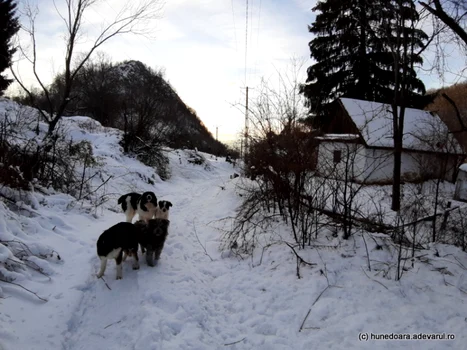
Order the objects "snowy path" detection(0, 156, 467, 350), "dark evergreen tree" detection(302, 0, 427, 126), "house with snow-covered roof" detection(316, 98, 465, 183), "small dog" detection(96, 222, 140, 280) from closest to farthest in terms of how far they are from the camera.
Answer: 1. "snowy path" detection(0, 156, 467, 350)
2. "small dog" detection(96, 222, 140, 280)
3. "house with snow-covered roof" detection(316, 98, 465, 183)
4. "dark evergreen tree" detection(302, 0, 427, 126)

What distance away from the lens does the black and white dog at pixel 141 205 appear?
19.6ft

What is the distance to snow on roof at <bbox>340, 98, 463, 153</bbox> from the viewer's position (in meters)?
17.2

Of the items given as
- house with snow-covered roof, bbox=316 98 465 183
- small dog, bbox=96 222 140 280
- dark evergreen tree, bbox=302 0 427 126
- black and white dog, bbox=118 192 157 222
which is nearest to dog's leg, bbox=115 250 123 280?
small dog, bbox=96 222 140 280

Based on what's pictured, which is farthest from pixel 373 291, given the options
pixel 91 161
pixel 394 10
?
Answer: pixel 394 10

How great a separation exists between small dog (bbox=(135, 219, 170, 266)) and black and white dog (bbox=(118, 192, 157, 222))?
1.22 metres

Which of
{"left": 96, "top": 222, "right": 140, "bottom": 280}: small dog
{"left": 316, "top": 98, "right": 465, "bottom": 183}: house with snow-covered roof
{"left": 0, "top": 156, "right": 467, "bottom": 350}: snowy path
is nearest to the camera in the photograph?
{"left": 0, "top": 156, "right": 467, "bottom": 350}: snowy path

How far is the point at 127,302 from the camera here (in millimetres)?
3629

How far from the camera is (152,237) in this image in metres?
4.51

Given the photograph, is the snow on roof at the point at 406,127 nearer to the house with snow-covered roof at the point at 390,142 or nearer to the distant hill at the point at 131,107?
the house with snow-covered roof at the point at 390,142

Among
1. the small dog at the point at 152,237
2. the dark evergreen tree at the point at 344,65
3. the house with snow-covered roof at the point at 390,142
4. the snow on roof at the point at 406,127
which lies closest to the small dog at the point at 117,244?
the small dog at the point at 152,237

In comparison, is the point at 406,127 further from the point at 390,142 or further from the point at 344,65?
the point at 344,65

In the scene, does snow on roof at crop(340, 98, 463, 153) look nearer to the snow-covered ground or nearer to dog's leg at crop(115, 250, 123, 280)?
the snow-covered ground

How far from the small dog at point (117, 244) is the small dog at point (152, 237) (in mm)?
200

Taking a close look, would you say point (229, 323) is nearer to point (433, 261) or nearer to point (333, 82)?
point (433, 261)
